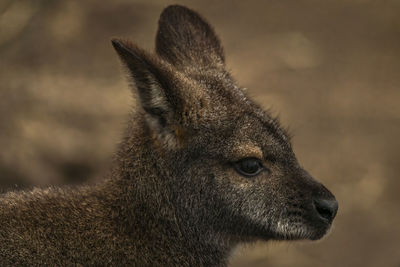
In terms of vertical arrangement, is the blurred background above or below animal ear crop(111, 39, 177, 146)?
above

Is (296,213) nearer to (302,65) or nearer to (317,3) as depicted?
(302,65)

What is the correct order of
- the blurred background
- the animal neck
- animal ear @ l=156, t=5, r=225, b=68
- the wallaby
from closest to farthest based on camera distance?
the wallaby → the animal neck → animal ear @ l=156, t=5, r=225, b=68 → the blurred background

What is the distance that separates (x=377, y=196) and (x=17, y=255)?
6.52 metres

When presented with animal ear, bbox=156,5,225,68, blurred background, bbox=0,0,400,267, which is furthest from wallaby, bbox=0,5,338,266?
blurred background, bbox=0,0,400,267

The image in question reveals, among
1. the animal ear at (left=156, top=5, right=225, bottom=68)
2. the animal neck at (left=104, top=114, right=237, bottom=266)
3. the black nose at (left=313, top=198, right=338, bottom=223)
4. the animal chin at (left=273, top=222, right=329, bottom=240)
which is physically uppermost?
the animal ear at (left=156, top=5, right=225, bottom=68)

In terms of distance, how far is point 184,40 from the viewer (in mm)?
6445

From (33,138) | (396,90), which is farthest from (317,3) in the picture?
(33,138)

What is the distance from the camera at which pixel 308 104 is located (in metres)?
→ 10.9

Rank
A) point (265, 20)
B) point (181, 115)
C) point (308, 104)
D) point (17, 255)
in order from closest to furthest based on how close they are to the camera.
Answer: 1. point (17, 255)
2. point (181, 115)
3. point (308, 104)
4. point (265, 20)

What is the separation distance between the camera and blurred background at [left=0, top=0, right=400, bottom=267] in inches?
397

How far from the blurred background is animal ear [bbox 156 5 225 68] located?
3277mm

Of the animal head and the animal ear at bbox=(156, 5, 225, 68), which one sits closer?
the animal head

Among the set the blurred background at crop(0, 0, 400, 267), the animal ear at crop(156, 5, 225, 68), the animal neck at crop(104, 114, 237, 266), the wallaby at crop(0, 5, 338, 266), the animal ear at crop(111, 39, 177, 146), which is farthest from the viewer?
the blurred background at crop(0, 0, 400, 267)

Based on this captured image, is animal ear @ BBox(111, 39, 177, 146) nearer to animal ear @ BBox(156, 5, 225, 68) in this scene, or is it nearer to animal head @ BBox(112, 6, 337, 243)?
animal head @ BBox(112, 6, 337, 243)
